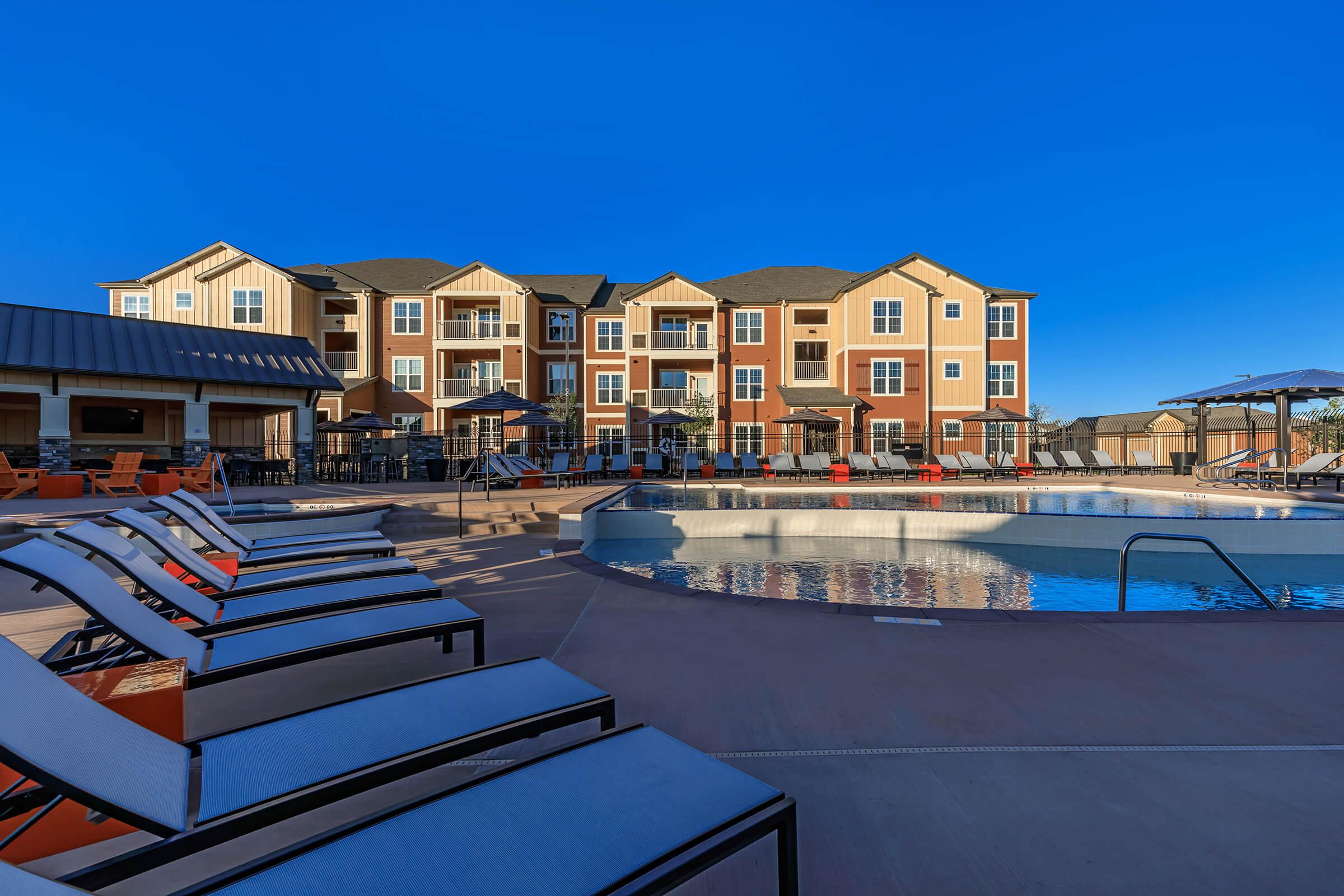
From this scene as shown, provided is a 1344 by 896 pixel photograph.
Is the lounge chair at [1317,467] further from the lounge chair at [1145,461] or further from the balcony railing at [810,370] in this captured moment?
the balcony railing at [810,370]

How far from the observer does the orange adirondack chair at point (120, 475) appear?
12.5 m

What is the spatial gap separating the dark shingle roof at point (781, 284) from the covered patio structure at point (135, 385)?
18.5m

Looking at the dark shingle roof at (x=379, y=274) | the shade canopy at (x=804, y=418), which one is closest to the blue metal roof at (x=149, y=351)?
the dark shingle roof at (x=379, y=274)

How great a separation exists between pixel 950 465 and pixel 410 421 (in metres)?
22.7

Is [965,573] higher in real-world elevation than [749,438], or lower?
lower

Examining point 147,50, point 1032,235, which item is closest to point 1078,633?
point 147,50

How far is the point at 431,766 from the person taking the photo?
159 centimetres

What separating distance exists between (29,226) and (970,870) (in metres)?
72.5

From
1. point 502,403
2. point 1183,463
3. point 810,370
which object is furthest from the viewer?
point 810,370

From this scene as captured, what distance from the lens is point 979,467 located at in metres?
20.4

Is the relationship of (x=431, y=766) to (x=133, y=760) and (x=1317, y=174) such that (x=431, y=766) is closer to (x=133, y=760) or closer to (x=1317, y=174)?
(x=133, y=760)

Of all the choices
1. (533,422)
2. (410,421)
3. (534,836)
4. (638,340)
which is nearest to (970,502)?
(533,422)

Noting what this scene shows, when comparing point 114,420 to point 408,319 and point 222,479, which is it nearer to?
point 408,319

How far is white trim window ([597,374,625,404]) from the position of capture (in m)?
28.9
